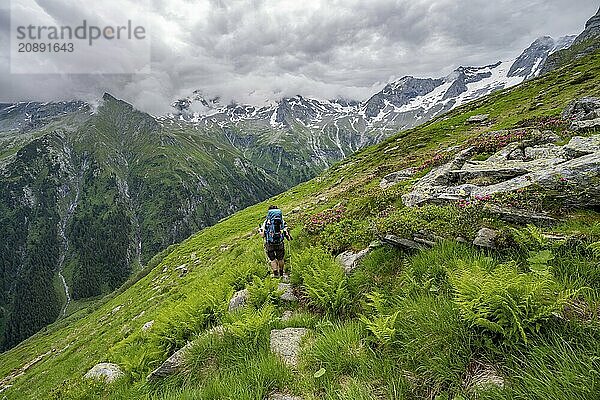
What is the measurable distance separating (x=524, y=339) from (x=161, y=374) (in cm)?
674

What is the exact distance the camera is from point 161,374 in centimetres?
682

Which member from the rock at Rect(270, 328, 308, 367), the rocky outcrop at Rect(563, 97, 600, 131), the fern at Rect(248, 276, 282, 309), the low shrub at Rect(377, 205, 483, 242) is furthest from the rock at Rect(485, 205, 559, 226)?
the rocky outcrop at Rect(563, 97, 600, 131)

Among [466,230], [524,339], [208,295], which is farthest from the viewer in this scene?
[208,295]

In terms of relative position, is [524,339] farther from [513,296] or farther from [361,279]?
[361,279]

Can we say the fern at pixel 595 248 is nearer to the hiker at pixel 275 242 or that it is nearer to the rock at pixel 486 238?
the rock at pixel 486 238

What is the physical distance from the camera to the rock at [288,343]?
19.3ft

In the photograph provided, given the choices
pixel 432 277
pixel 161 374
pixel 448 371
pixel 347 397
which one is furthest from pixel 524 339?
pixel 161 374

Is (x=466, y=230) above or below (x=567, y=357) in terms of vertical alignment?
above

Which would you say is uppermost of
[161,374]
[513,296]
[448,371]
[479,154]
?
[479,154]

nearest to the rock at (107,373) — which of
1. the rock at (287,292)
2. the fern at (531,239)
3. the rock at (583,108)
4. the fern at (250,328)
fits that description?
the fern at (250,328)

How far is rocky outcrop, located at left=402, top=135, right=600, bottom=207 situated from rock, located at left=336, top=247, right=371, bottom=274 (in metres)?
3.41

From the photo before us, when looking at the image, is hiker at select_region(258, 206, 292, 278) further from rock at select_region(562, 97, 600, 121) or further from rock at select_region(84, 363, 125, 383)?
rock at select_region(562, 97, 600, 121)

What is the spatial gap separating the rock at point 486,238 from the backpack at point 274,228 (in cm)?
714

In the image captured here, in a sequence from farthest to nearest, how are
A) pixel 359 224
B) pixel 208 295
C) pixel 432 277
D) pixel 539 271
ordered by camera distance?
pixel 359 224, pixel 208 295, pixel 432 277, pixel 539 271
